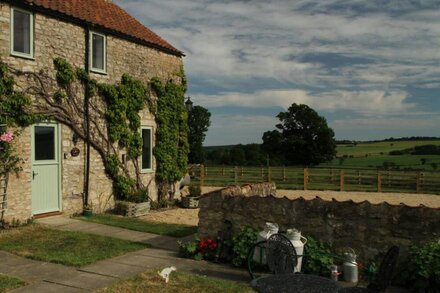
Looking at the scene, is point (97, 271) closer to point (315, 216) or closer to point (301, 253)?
point (301, 253)

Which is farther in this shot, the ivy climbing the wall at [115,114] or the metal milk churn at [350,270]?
the ivy climbing the wall at [115,114]

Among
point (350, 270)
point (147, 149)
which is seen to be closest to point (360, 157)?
point (147, 149)

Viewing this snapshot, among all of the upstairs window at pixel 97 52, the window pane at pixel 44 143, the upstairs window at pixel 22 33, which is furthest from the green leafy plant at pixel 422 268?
the upstairs window at pixel 97 52

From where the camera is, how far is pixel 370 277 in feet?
21.0

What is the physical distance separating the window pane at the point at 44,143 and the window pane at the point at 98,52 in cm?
271

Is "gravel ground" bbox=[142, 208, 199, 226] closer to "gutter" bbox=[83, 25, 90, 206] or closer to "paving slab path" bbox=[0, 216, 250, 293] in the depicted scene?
"gutter" bbox=[83, 25, 90, 206]

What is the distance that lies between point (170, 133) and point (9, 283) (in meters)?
10.5

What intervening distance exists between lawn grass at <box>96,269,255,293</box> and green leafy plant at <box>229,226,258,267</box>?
2.72 ft

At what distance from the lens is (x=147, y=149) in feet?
49.8

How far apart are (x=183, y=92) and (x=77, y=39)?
5.55 m

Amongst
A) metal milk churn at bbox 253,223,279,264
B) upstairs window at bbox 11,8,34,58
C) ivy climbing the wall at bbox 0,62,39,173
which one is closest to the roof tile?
upstairs window at bbox 11,8,34,58

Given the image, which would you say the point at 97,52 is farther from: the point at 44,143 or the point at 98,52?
the point at 44,143

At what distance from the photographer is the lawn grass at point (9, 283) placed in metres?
5.68

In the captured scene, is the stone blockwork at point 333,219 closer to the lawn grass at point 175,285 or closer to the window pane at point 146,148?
the lawn grass at point 175,285
